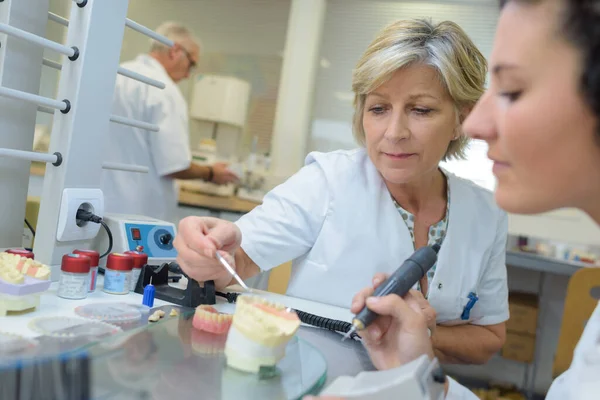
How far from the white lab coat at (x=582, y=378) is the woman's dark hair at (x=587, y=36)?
1.04ft

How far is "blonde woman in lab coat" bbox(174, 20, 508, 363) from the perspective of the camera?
1.14 metres

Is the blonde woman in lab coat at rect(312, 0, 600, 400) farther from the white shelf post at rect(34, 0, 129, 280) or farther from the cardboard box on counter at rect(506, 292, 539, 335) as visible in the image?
the cardboard box on counter at rect(506, 292, 539, 335)

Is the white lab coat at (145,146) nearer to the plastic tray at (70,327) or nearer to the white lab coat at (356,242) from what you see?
the white lab coat at (356,242)

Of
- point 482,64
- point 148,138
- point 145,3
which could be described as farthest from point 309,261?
point 145,3

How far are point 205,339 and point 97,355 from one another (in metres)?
0.18

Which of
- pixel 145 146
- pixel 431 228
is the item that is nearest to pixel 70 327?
pixel 431 228

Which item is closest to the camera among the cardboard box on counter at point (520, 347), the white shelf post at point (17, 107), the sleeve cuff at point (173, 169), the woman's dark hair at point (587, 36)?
the woman's dark hair at point (587, 36)

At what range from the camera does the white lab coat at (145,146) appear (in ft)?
7.73

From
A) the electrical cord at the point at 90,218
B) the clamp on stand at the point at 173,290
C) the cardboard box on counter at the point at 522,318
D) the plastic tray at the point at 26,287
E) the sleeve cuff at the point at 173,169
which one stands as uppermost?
the sleeve cuff at the point at 173,169

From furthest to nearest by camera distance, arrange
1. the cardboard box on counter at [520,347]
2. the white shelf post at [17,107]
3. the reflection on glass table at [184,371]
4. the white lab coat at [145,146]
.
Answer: the cardboard box on counter at [520,347]
the white lab coat at [145,146]
the white shelf post at [17,107]
the reflection on glass table at [184,371]

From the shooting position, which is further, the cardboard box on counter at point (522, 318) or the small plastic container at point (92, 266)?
the cardboard box on counter at point (522, 318)

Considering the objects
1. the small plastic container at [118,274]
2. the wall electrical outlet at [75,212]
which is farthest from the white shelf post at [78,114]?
the small plastic container at [118,274]

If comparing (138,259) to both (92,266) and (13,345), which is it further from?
(13,345)

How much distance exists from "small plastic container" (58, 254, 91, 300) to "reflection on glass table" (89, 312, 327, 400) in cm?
22
